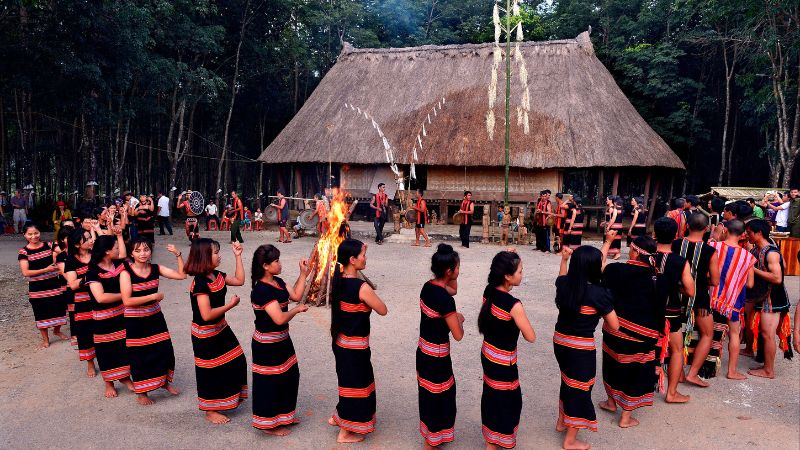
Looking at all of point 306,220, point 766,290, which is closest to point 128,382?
point 766,290

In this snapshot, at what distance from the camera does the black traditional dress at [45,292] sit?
596 cm

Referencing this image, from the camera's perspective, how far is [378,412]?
450cm

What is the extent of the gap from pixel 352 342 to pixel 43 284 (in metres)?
4.38

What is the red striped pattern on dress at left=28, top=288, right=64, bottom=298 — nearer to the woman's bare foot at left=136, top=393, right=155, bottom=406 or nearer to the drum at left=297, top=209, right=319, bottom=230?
the woman's bare foot at left=136, top=393, right=155, bottom=406

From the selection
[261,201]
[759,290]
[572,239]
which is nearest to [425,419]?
[759,290]

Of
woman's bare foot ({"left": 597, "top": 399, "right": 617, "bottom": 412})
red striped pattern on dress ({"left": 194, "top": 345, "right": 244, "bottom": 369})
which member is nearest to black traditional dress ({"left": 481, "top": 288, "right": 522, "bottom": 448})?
woman's bare foot ({"left": 597, "top": 399, "right": 617, "bottom": 412})

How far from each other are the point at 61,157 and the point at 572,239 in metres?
18.4

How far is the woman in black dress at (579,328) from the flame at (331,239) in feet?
13.4

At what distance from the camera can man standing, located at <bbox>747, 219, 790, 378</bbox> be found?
494cm

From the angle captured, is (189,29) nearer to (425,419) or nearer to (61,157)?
(61,157)

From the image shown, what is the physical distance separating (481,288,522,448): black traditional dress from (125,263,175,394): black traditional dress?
9.25ft

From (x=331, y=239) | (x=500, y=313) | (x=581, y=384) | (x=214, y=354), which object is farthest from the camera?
(x=331, y=239)

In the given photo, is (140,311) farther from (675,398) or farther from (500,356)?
(675,398)

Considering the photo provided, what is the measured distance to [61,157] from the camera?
19375 mm
